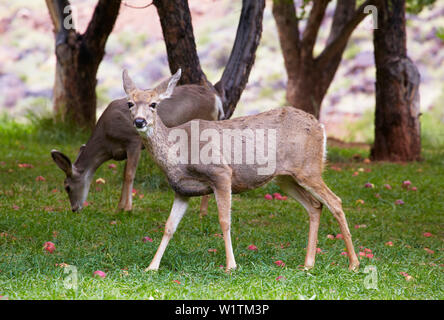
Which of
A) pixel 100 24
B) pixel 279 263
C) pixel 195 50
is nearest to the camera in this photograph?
pixel 279 263

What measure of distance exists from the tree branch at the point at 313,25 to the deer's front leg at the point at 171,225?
923 centimetres

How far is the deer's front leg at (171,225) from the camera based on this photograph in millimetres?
5691

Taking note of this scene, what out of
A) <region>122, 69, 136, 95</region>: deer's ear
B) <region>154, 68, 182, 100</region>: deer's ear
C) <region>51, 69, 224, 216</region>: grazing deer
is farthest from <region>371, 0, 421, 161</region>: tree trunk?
<region>122, 69, 136, 95</region>: deer's ear

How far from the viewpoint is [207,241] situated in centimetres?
693

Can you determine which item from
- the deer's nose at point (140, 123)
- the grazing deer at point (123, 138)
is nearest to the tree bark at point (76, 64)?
the grazing deer at point (123, 138)

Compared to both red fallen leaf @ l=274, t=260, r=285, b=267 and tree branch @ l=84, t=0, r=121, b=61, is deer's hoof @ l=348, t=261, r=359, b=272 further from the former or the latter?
tree branch @ l=84, t=0, r=121, b=61

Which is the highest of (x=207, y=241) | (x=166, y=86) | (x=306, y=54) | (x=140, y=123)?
(x=306, y=54)

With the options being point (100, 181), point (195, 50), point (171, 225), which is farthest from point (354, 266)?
point (100, 181)

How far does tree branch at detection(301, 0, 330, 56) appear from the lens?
48.1 ft

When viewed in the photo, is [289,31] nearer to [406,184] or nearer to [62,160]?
[406,184]

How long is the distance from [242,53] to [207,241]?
358 cm

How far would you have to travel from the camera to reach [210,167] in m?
5.78

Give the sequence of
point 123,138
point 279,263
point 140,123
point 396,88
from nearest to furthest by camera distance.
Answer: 1. point 140,123
2. point 279,263
3. point 123,138
4. point 396,88

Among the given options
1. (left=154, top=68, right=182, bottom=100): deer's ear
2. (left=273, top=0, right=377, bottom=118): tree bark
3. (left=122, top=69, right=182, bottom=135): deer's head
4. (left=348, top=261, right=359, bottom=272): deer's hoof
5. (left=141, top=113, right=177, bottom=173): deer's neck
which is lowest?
(left=348, top=261, right=359, bottom=272): deer's hoof
